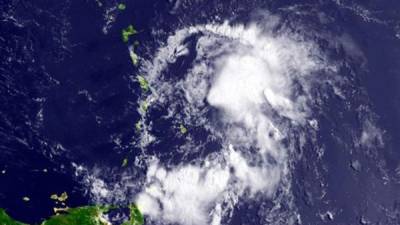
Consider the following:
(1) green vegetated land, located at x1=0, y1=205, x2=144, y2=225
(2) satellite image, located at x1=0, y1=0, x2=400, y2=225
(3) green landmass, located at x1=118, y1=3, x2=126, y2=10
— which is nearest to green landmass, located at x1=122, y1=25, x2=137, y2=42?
(2) satellite image, located at x1=0, y1=0, x2=400, y2=225

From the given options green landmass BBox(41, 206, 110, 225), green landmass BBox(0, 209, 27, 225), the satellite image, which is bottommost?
green landmass BBox(0, 209, 27, 225)

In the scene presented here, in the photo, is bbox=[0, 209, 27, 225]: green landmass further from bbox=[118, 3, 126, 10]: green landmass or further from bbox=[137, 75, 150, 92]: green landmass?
bbox=[118, 3, 126, 10]: green landmass

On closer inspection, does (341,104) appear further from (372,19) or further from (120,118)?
(120,118)

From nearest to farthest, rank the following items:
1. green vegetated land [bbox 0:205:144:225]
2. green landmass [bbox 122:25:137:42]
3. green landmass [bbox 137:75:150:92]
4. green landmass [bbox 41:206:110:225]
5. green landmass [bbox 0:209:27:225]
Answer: green landmass [bbox 0:209:27:225], green vegetated land [bbox 0:205:144:225], green landmass [bbox 41:206:110:225], green landmass [bbox 137:75:150:92], green landmass [bbox 122:25:137:42]

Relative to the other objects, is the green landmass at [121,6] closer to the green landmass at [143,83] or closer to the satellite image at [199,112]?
the satellite image at [199,112]

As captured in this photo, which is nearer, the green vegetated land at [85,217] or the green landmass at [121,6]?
the green vegetated land at [85,217]

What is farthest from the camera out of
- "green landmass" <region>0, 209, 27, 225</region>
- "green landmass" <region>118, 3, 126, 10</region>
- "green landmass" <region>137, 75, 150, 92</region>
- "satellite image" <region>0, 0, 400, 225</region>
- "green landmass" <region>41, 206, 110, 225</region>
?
"green landmass" <region>118, 3, 126, 10</region>

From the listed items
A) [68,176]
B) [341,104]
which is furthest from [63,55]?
[341,104]

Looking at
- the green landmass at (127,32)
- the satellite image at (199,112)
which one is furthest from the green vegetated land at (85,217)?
the green landmass at (127,32)
